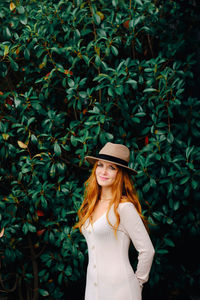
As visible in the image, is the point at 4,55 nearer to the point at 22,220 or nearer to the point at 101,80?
the point at 101,80

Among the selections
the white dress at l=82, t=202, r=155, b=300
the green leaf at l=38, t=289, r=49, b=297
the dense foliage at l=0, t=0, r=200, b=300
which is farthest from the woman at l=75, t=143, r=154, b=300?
the green leaf at l=38, t=289, r=49, b=297

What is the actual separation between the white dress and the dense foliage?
89 centimetres

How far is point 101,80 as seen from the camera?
304cm

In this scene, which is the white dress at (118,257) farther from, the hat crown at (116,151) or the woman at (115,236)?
the hat crown at (116,151)

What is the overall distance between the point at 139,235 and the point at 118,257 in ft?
0.65

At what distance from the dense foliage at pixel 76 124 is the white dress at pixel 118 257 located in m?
0.89

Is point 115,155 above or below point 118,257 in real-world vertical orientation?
above

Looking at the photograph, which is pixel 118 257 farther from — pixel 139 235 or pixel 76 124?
pixel 76 124

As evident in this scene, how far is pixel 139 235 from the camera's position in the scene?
2018 millimetres

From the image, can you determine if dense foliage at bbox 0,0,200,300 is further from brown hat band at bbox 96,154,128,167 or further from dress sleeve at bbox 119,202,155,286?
dress sleeve at bbox 119,202,155,286

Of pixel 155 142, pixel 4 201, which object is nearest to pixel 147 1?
pixel 155 142

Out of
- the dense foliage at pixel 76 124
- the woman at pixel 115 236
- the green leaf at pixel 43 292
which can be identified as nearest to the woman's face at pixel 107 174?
the woman at pixel 115 236

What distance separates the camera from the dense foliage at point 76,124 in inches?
118

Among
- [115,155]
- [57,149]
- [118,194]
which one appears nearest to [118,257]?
[118,194]
